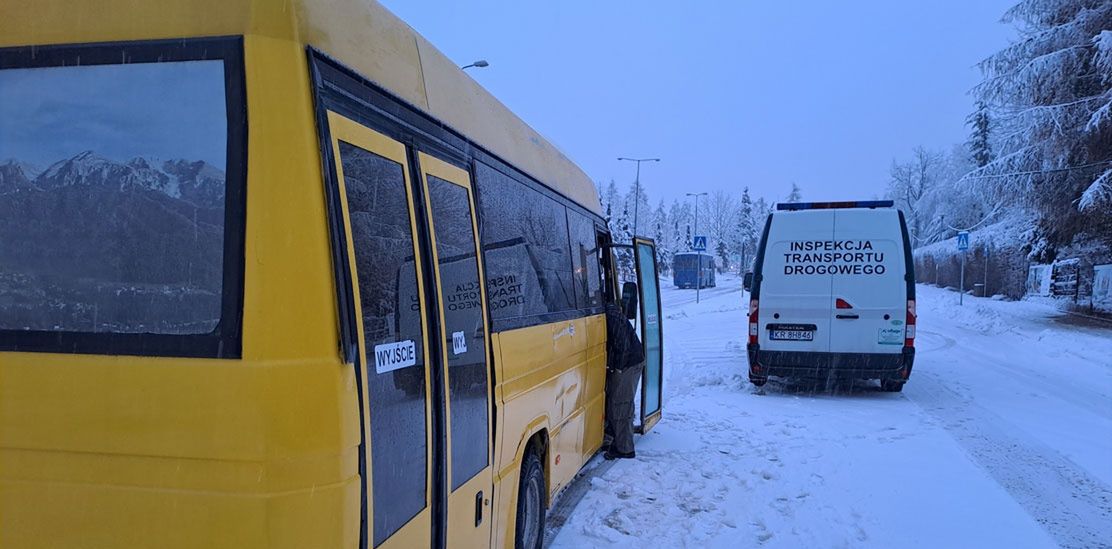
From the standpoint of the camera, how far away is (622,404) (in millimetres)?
6988

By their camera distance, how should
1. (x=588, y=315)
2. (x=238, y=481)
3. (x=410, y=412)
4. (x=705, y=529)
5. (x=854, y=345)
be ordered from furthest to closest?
(x=854, y=345), (x=588, y=315), (x=705, y=529), (x=410, y=412), (x=238, y=481)

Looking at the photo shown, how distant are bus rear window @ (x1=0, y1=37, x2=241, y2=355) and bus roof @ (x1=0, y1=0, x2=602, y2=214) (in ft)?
0.31

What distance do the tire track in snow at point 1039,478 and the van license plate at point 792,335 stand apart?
179 centimetres

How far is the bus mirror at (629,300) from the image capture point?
7336 millimetres

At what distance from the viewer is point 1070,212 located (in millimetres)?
22516

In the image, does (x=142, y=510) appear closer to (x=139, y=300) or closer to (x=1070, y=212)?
(x=139, y=300)

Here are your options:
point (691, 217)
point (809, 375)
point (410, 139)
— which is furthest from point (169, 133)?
point (691, 217)

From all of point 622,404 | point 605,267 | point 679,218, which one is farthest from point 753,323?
point 679,218

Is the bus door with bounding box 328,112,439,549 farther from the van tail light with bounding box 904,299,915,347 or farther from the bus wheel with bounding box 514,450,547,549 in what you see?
the van tail light with bounding box 904,299,915,347

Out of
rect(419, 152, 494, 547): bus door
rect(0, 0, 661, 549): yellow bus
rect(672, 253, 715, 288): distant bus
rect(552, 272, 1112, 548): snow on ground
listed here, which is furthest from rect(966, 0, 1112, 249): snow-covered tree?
rect(672, 253, 715, 288): distant bus

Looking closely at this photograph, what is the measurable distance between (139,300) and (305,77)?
85 centimetres

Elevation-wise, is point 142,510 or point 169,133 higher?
point 169,133

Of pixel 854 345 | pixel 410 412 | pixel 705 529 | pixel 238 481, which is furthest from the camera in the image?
pixel 854 345

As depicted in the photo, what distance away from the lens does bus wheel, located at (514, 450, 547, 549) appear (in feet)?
14.2
